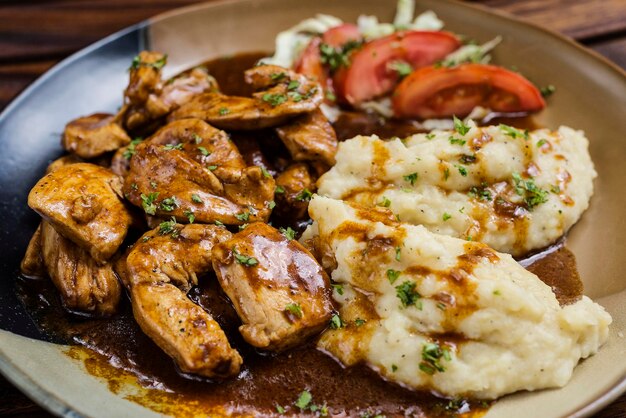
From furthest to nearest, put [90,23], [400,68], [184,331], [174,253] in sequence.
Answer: [90,23] < [400,68] < [174,253] < [184,331]

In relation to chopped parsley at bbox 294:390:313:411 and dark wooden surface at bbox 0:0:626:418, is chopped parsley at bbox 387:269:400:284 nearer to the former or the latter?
chopped parsley at bbox 294:390:313:411

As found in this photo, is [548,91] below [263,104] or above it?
below

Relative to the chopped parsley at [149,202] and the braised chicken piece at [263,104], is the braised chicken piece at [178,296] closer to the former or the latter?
the chopped parsley at [149,202]

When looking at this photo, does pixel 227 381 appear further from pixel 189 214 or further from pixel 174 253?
pixel 189 214

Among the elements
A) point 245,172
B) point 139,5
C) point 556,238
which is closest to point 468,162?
point 556,238

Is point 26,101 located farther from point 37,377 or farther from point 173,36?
point 37,377

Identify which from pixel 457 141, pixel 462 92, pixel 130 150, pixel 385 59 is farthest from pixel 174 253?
pixel 462 92

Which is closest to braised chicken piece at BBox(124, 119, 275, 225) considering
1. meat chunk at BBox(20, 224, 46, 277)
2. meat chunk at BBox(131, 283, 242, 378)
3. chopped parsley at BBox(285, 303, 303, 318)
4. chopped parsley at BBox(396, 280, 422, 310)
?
meat chunk at BBox(131, 283, 242, 378)
